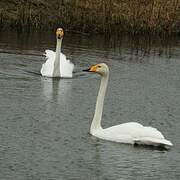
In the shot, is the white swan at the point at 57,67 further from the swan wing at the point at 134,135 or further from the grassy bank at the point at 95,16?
the grassy bank at the point at 95,16

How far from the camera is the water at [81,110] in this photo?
10898 millimetres

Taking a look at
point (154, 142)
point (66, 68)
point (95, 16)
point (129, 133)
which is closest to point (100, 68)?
point (129, 133)

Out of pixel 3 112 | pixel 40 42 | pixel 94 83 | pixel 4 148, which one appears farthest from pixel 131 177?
pixel 40 42

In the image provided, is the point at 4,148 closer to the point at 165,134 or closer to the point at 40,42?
the point at 165,134

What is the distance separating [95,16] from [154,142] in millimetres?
16386

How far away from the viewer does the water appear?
35.8 ft

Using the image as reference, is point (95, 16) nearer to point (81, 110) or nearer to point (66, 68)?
point (66, 68)

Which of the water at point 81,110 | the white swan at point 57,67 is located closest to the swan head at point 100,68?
the water at point 81,110

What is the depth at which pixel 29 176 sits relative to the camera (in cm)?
1020

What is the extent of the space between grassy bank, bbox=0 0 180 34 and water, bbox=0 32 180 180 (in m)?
2.73

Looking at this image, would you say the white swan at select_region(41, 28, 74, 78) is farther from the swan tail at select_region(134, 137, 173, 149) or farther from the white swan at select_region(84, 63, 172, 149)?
the swan tail at select_region(134, 137, 173, 149)

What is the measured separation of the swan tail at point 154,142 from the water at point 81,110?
101 millimetres

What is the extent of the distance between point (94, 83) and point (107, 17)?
1014 cm

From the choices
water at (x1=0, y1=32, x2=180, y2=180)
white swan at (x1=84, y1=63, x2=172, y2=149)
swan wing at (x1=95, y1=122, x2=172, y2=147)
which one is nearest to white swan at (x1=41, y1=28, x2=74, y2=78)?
water at (x1=0, y1=32, x2=180, y2=180)
